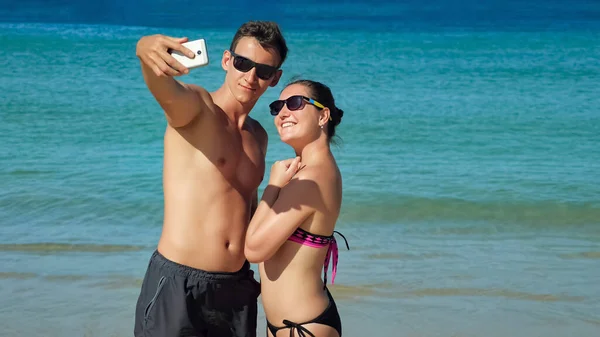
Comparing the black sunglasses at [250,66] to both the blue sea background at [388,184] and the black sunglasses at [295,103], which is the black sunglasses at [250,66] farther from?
the blue sea background at [388,184]

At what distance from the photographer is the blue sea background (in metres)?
5.77

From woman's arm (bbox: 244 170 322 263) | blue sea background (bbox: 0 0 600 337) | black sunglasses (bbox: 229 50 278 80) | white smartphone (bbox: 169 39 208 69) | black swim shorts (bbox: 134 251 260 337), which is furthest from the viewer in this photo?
blue sea background (bbox: 0 0 600 337)

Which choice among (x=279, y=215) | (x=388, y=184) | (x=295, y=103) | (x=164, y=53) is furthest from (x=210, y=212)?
(x=388, y=184)

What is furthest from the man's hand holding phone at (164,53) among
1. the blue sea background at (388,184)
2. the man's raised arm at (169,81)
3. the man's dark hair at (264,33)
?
the blue sea background at (388,184)

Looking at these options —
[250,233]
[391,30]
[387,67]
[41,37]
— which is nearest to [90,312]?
[250,233]

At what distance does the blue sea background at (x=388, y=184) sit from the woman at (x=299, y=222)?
6.71 ft

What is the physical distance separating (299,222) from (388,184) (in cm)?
617

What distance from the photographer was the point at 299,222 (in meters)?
3.23

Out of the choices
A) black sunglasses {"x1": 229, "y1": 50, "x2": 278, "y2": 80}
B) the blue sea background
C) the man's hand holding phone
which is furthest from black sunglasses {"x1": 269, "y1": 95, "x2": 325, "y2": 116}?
the blue sea background

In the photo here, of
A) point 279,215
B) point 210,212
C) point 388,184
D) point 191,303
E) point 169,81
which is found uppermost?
point 169,81

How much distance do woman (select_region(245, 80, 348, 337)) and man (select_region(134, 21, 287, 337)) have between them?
151mm

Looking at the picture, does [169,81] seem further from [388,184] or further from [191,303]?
[388,184]

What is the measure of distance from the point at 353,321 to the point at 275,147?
5.87m

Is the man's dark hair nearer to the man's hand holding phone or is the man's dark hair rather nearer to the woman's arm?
the woman's arm
